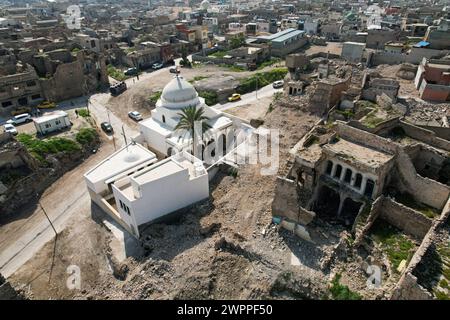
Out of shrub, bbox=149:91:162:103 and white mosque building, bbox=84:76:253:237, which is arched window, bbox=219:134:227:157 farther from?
shrub, bbox=149:91:162:103

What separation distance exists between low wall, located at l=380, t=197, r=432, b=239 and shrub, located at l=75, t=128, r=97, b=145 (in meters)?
36.1

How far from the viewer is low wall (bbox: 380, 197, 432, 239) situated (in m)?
23.3

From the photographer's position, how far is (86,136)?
141ft

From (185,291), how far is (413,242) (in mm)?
16966

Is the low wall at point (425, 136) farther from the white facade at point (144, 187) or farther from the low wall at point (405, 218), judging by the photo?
the white facade at point (144, 187)

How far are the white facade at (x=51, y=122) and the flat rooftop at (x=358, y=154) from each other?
1410 inches

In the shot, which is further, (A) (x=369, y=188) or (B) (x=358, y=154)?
(B) (x=358, y=154)

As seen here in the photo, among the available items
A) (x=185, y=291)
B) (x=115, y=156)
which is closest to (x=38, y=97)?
(x=115, y=156)

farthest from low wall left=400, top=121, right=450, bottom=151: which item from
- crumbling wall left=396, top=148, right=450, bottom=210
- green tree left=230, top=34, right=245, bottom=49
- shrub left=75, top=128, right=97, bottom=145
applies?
green tree left=230, top=34, right=245, bottom=49

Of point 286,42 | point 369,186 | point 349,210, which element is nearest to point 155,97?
point 286,42

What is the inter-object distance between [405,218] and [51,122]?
42919 millimetres

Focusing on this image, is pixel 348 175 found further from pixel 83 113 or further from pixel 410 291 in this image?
pixel 83 113

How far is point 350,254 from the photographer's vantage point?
23.2m

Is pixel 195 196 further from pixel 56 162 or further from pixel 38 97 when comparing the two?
pixel 38 97
